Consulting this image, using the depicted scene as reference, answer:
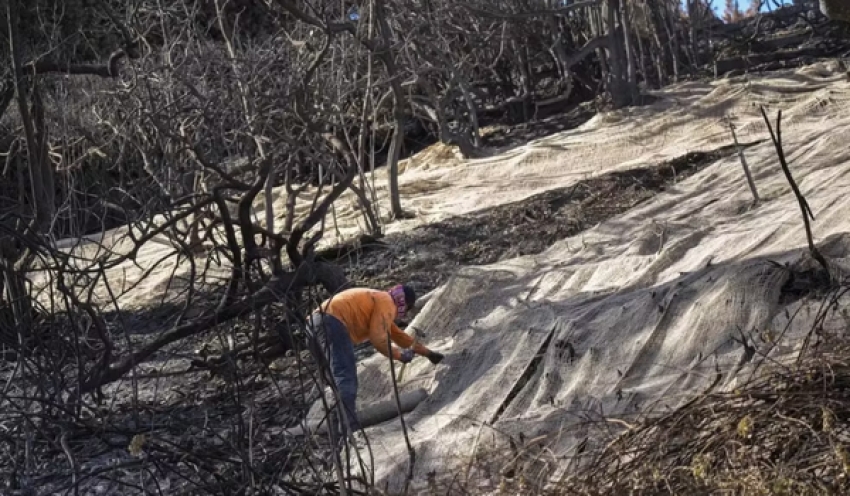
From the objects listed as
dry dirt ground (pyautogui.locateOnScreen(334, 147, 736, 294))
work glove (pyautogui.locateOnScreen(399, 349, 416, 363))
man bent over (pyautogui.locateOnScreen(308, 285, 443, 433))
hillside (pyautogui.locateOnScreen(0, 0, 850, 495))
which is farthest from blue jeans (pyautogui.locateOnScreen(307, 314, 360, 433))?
dry dirt ground (pyautogui.locateOnScreen(334, 147, 736, 294))

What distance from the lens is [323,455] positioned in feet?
23.5

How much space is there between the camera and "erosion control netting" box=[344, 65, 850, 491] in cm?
652

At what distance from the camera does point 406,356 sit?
8094 mm

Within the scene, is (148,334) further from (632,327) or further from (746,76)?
(746,76)

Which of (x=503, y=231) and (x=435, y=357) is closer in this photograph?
(x=435, y=357)

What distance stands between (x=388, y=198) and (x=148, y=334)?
371 centimetres

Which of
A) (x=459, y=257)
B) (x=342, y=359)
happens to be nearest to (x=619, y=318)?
(x=342, y=359)

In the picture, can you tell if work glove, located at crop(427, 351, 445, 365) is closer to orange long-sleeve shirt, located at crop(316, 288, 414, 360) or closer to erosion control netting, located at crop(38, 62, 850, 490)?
erosion control netting, located at crop(38, 62, 850, 490)

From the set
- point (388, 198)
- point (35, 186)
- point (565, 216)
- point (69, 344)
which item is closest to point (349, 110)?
point (388, 198)

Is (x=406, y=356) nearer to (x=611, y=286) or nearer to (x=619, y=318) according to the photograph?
(x=619, y=318)

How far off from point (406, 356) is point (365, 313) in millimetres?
405

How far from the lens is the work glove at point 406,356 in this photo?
803 centimetres

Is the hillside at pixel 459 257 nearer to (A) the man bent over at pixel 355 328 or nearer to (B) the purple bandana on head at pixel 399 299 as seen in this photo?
(A) the man bent over at pixel 355 328

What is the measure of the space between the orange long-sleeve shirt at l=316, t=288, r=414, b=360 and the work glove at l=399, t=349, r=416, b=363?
5.6 inches
